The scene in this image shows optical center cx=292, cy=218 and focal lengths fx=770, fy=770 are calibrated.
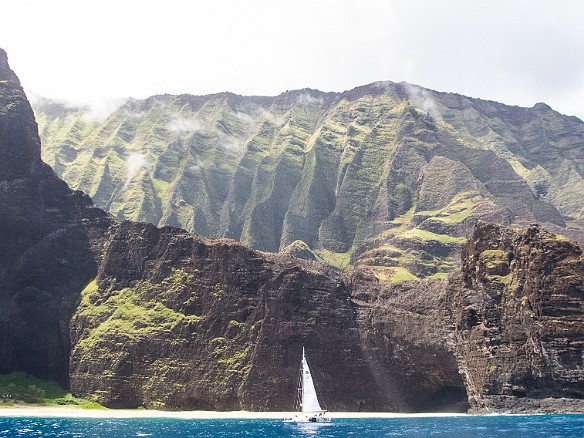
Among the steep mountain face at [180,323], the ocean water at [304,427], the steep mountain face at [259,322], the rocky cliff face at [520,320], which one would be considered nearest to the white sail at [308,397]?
the ocean water at [304,427]

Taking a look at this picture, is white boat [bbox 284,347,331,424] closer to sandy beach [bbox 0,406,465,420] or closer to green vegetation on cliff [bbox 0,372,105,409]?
sandy beach [bbox 0,406,465,420]

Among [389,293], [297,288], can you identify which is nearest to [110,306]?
[297,288]

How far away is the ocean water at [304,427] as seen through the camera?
10738cm

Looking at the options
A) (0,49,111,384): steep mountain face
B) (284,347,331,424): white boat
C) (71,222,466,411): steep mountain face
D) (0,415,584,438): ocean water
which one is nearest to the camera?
(0,415,584,438): ocean water

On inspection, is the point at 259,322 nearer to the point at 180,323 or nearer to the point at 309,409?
the point at 180,323

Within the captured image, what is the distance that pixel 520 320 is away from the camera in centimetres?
16125

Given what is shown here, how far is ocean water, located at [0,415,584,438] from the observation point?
107375 mm

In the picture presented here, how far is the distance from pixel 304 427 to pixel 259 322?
143 feet

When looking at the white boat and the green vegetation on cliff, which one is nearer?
the white boat

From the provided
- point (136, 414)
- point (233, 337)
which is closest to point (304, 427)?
point (136, 414)

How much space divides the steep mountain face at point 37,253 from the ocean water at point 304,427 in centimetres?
3834

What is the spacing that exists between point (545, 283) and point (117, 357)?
9161 centimetres

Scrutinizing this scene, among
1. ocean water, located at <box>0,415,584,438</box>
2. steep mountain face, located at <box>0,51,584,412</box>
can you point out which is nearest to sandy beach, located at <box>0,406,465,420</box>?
steep mountain face, located at <box>0,51,584,412</box>

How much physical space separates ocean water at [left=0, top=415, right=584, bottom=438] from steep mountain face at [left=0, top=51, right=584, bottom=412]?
1607 centimetres
